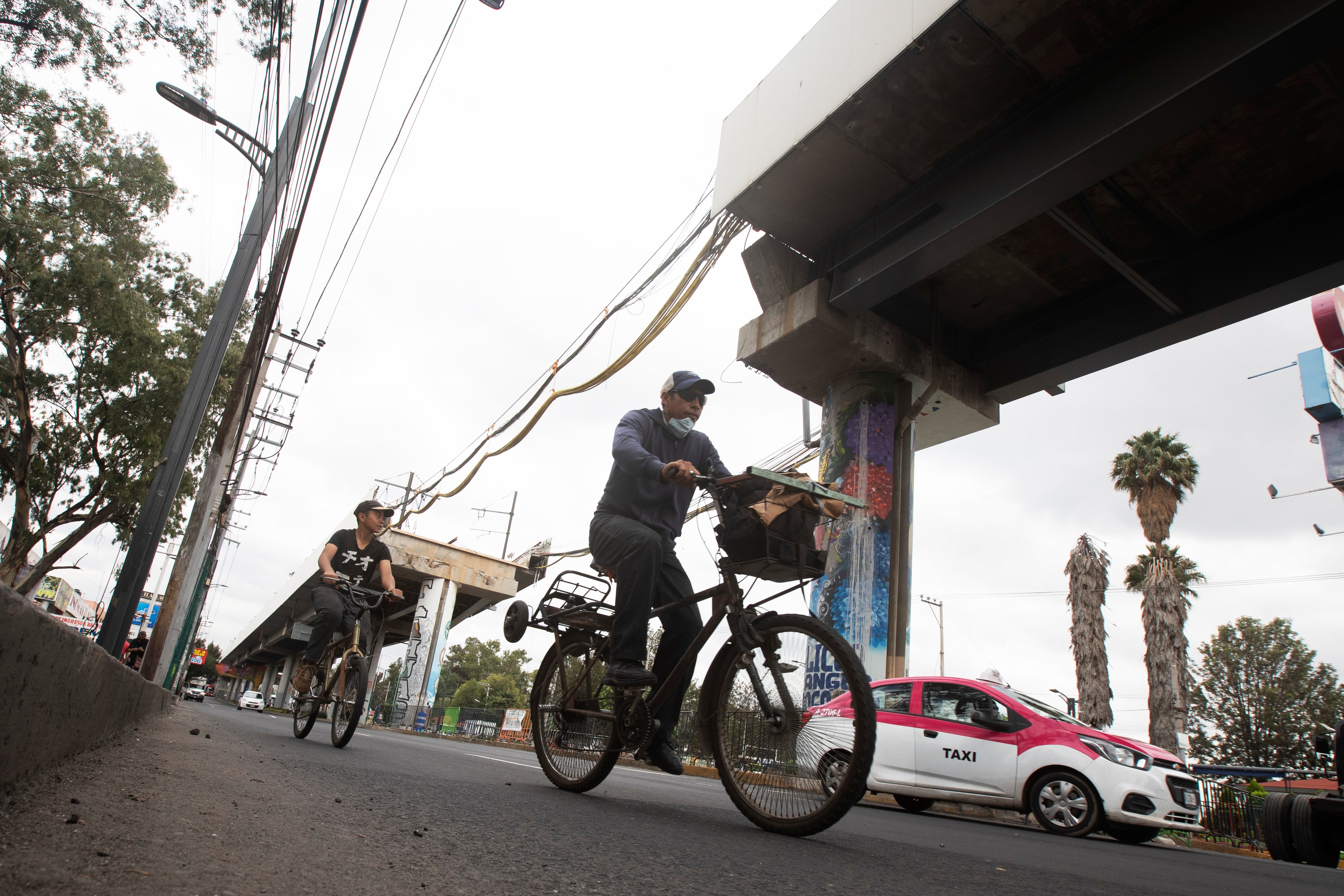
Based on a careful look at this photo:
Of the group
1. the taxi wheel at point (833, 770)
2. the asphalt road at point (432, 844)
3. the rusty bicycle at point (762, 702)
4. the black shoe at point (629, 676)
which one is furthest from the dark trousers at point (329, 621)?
the taxi wheel at point (833, 770)

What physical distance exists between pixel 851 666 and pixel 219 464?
10277mm

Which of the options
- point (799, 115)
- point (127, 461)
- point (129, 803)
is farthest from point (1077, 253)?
point (127, 461)

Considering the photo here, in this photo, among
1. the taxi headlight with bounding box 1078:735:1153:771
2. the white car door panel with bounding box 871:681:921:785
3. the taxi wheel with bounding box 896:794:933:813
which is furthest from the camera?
the taxi wheel with bounding box 896:794:933:813

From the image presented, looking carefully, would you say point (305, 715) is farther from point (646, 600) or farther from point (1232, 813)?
point (1232, 813)

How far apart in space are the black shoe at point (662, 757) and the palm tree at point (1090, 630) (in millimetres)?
21809

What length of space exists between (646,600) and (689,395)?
104 centimetres

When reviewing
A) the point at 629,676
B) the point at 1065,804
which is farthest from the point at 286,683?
the point at 629,676

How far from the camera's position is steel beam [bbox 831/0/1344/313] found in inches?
216

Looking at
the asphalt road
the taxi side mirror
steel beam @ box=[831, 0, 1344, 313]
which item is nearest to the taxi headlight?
the taxi side mirror

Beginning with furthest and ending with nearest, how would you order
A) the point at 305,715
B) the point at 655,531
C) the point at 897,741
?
the point at 897,741, the point at 305,715, the point at 655,531

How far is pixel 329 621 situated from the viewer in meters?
5.51

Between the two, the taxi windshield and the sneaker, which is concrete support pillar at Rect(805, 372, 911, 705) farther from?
the sneaker

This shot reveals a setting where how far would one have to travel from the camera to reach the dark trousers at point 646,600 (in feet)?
10.0

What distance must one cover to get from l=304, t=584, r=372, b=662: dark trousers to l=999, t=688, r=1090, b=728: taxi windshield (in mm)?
6157
